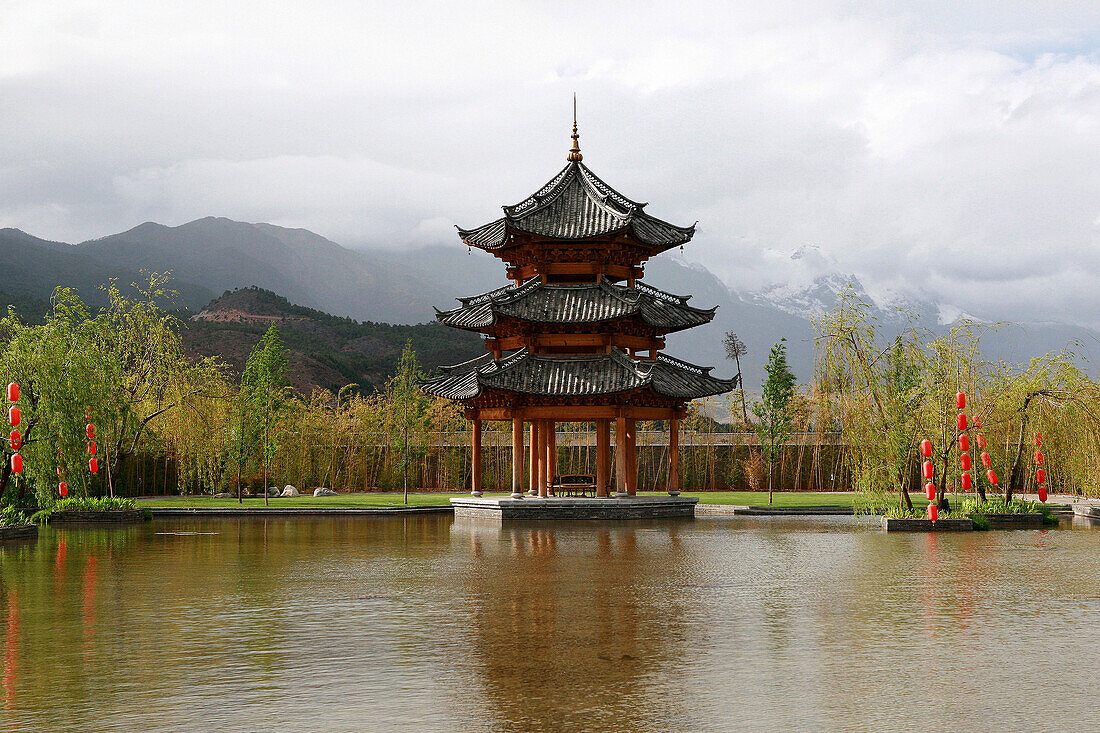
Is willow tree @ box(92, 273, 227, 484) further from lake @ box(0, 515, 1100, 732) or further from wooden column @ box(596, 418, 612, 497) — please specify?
wooden column @ box(596, 418, 612, 497)

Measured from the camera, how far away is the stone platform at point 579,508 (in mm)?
22688

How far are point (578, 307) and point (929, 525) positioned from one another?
990cm

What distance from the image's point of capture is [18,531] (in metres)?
17.3

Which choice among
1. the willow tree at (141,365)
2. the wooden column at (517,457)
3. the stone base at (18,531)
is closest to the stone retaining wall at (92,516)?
the willow tree at (141,365)

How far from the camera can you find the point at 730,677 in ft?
20.9

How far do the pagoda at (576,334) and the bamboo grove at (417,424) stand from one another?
3885mm

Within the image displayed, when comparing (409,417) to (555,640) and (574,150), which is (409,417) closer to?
(574,150)

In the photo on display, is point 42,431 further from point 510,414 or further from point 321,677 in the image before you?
point 321,677

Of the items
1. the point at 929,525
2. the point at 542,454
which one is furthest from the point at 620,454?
the point at 929,525

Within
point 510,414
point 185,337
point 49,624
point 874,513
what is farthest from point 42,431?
point 185,337

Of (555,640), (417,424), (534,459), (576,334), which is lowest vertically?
(555,640)

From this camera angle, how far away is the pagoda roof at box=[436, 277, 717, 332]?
24.2m

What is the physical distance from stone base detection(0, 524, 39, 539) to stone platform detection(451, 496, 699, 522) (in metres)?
9.32

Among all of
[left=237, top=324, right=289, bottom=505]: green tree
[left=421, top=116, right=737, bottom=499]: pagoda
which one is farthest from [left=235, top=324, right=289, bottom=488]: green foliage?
[left=421, top=116, right=737, bottom=499]: pagoda
